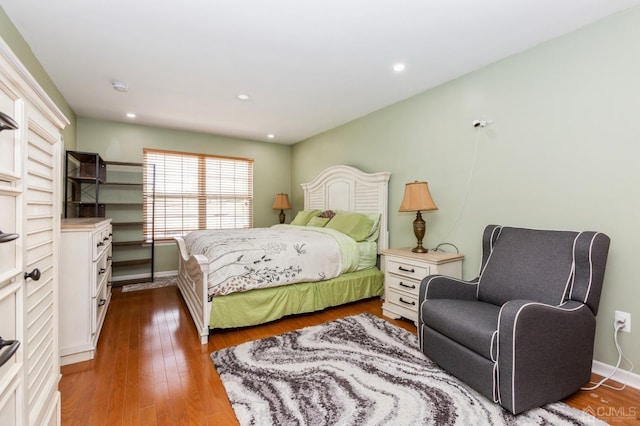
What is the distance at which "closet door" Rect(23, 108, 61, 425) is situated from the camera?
104 centimetres

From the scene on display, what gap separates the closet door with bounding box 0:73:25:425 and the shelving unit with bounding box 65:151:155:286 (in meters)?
3.57

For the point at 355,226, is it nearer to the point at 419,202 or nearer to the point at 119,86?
the point at 419,202

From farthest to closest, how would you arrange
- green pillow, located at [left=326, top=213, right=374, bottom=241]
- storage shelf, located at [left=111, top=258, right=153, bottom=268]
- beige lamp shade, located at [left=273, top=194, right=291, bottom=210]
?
1. beige lamp shade, located at [left=273, top=194, right=291, bottom=210]
2. storage shelf, located at [left=111, top=258, right=153, bottom=268]
3. green pillow, located at [left=326, top=213, right=374, bottom=241]

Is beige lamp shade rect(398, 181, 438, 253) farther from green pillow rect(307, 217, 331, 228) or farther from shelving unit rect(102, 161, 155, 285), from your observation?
shelving unit rect(102, 161, 155, 285)

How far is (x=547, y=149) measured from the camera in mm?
2232

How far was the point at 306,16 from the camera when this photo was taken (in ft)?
6.41

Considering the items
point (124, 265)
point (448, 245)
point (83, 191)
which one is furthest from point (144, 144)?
point (448, 245)

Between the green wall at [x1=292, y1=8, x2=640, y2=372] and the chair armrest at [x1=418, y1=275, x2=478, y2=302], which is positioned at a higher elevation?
the green wall at [x1=292, y1=8, x2=640, y2=372]

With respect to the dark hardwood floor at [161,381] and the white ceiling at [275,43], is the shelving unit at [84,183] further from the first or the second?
the dark hardwood floor at [161,381]

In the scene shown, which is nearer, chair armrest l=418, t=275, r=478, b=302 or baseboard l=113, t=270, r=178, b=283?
chair armrest l=418, t=275, r=478, b=302

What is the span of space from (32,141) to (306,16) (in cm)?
168

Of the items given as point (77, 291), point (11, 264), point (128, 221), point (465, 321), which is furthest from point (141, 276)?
point (465, 321)

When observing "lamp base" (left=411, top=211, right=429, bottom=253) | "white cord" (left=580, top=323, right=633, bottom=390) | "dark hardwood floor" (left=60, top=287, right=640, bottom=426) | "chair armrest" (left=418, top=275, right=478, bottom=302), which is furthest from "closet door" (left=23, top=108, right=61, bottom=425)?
"white cord" (left=580, top=323, right=633, bottom=390)

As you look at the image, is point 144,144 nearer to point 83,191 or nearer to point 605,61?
point 83,191
